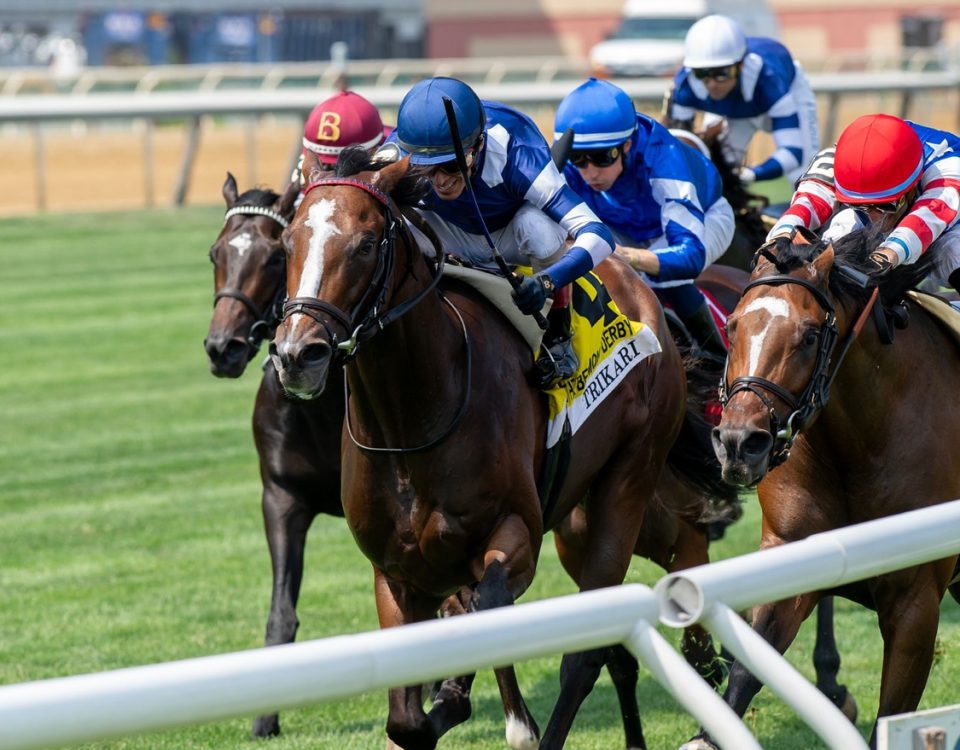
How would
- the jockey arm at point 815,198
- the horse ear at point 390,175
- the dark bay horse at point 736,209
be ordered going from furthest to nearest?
the dark bay horse at point 736,209 → the jockey arm at point 815,198 → the horse ear at point 390,175

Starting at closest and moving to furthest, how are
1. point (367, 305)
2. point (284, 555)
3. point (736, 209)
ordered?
point (367, 305) → point (284, 555) → point (736, 209)

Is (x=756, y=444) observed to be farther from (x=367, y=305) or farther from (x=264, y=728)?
(x=264, y=728)

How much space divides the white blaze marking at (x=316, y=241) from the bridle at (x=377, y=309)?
0.15 ft

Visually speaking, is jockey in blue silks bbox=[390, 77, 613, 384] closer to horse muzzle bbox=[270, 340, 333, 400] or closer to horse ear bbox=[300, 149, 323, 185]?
horse ear bbox=[300, 149, 323, 185]

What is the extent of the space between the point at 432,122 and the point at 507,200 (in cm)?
52

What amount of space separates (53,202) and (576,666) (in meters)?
19.0

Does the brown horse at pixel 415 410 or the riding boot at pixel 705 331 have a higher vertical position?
the brown horse at pixel 415 410

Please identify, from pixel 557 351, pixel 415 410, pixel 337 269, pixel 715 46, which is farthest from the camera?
pixel 715 46

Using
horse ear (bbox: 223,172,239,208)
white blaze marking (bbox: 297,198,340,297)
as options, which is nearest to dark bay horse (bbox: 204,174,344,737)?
horse ear (bbox: 223,172,239,208)

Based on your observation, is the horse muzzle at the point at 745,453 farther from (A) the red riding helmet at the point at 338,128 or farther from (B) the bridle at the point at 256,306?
(A) the red riding helmet at the point at 338,128

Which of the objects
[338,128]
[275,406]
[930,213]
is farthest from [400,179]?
[338,128]

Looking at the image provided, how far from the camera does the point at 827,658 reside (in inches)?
230

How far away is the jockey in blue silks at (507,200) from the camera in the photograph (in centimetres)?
459

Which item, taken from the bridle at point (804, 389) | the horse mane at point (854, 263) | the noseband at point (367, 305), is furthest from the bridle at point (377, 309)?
the horse mane at point (854, 263)
